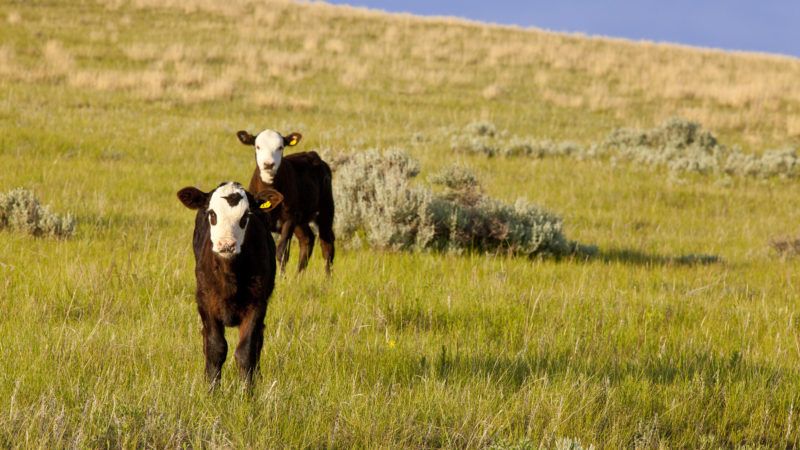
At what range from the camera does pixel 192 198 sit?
14.5ft

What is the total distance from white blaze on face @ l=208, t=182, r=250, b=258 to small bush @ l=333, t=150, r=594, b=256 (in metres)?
5.26

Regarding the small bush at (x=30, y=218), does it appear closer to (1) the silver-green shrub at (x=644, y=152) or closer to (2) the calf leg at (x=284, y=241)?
(2) the calf leg at (x=284, y=241)

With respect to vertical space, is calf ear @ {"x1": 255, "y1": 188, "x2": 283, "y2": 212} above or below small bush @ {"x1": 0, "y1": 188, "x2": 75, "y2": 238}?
above

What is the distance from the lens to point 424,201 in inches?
384

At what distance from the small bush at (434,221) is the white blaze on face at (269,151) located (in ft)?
7.12

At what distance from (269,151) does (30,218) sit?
10.8ft

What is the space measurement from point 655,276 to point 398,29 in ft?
105

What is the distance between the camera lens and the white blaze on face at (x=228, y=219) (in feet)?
13.4

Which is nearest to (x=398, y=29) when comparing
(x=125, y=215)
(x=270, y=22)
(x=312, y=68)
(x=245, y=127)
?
(x=270, y=22)

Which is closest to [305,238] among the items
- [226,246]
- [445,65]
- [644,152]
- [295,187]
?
[295,187]

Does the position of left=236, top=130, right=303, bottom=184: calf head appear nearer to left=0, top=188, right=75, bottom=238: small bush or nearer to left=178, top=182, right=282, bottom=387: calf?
left=0, top=188, right=75, bottom=238: small bush

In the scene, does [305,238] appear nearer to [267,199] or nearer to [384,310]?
[384,310]

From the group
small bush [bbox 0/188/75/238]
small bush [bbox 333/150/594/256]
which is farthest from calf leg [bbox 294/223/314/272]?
small bush [bbox 0/188/75/238]

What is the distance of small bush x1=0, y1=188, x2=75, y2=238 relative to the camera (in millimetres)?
8898
